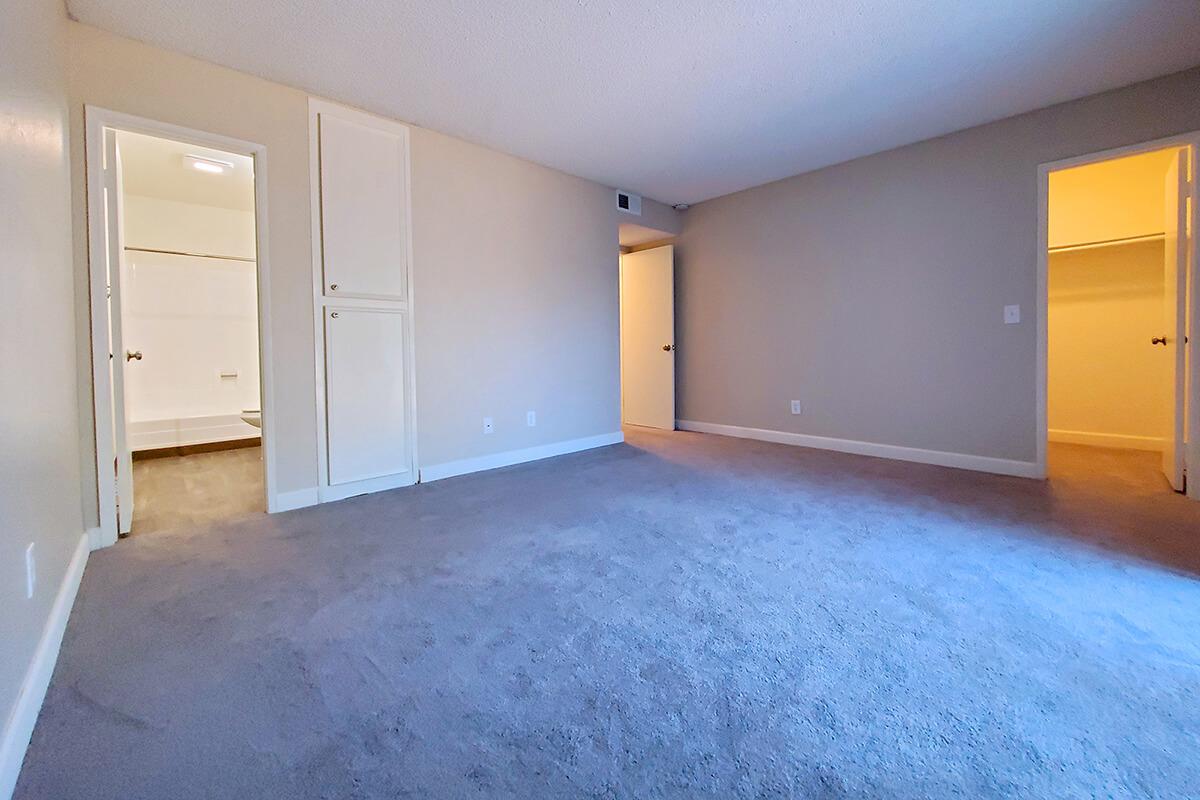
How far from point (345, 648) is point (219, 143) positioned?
266 centimetres

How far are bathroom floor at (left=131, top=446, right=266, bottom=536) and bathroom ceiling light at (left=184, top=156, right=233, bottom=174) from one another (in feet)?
7.63

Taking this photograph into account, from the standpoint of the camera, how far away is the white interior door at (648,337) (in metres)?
5.57

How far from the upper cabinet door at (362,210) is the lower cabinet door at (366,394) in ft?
0.63

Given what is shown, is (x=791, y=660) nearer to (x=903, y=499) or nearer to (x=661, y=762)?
(x=661, y=762)

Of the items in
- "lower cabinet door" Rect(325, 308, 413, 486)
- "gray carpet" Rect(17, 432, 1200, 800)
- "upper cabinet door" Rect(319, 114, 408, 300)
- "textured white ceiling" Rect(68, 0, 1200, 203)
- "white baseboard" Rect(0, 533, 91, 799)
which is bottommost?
"gray carpet" Rect(17, 432, 1200, 800)

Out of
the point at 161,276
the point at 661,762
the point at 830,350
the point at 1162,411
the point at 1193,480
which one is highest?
the point at 161,276

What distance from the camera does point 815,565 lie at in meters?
2.02

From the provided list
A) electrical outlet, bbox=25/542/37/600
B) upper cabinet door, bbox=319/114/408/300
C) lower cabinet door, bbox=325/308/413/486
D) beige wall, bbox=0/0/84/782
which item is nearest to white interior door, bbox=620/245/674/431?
lower cabinet door, bbox=325/308/413/486

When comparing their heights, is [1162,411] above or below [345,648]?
above

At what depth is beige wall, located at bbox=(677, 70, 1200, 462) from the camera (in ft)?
11.0

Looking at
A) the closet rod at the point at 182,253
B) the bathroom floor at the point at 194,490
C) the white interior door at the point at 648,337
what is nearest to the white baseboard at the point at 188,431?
the bathroom floor at the point at 194,490

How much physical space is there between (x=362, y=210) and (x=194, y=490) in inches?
86.6

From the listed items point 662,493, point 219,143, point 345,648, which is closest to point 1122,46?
point 662,493

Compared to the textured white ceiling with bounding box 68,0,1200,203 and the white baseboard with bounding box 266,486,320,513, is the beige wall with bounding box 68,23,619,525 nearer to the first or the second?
the white baseboard with bounding box 266,486,320,513
